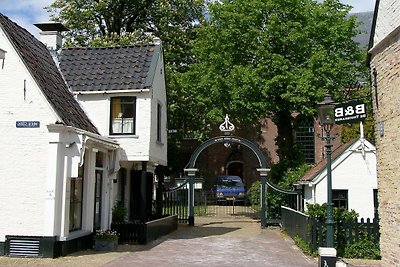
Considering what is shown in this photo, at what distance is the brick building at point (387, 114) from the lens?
381 inches

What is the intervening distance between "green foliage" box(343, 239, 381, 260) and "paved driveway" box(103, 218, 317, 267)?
1.37 meters

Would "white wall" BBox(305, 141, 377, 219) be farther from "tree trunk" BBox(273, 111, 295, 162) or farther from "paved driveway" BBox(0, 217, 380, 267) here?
"tree trunk" BBox(273, 111, 295, 162)

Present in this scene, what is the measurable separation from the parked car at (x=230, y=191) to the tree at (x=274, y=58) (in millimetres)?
8999

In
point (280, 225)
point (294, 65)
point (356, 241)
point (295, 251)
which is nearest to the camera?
point (356, 241)

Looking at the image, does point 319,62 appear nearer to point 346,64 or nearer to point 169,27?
point 346,64

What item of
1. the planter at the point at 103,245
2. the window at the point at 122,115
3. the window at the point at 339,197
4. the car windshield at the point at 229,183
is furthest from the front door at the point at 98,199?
the car windshield at the point at 229,183

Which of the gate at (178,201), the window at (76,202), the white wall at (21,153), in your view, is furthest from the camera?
the gate at (178,201)

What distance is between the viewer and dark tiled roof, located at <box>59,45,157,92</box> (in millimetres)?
16875

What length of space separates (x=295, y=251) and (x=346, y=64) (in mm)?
12630

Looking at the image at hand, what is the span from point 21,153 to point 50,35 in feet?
22.6

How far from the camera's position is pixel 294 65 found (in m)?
25.2

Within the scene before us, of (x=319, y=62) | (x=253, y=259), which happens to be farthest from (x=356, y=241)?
(x=319, y=62)

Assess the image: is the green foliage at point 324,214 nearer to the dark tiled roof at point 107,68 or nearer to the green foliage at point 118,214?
the green foliage at point 118,214

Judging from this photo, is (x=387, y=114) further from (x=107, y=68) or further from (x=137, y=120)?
(x=107, y=68)
